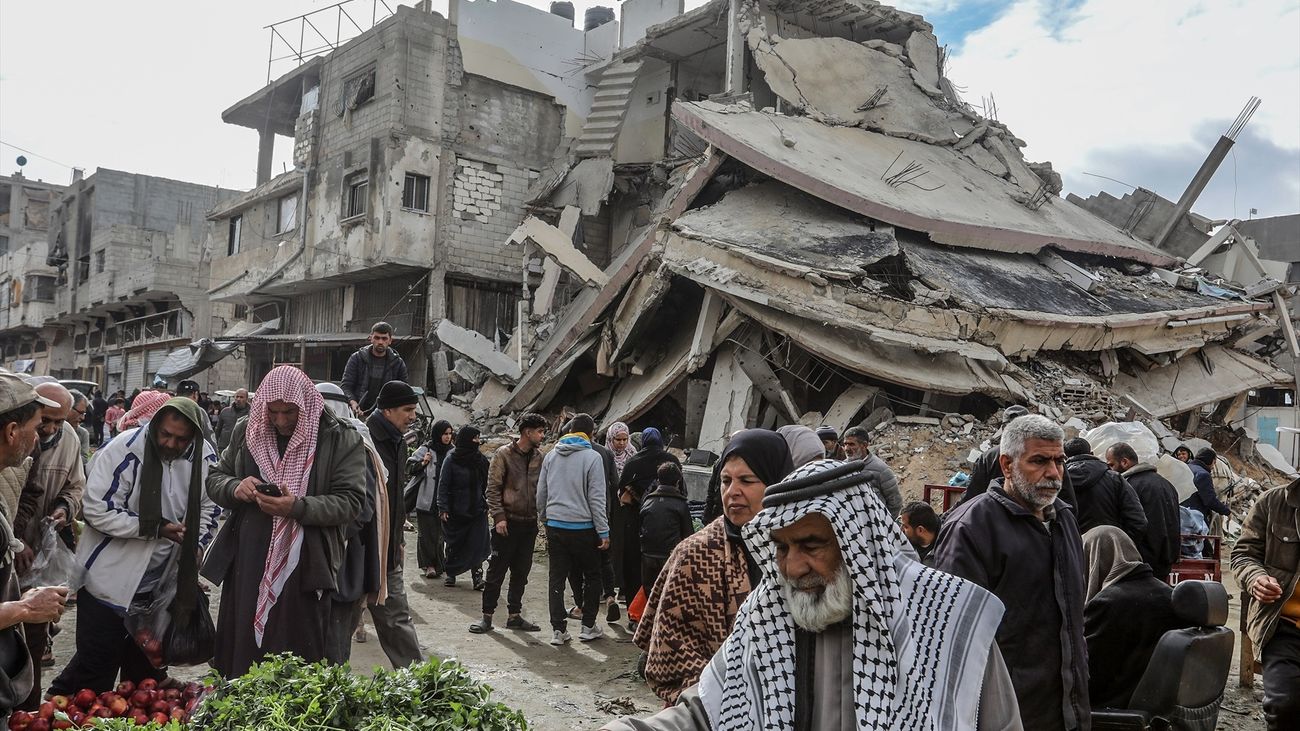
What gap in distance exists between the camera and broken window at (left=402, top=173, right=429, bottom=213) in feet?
69.3

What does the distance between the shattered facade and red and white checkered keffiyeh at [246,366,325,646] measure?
879cm

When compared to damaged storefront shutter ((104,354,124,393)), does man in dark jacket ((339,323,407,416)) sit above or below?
below

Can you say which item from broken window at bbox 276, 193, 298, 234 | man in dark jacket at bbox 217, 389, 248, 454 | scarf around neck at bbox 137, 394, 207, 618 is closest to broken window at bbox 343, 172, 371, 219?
broken window at bbox 276, 193, 298, 234

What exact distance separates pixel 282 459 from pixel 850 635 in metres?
2.77

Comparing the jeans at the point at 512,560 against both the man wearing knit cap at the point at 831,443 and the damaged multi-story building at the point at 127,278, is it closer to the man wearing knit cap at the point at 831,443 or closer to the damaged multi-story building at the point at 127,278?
the man wearing knit cap at the point at 831,443

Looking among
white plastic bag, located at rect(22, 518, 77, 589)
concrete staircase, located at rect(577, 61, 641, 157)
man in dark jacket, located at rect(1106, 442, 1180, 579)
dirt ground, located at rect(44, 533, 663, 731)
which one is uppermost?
concrete staircase, located at rect(577, 61, 641, 157)

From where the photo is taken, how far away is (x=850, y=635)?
74.4 inches

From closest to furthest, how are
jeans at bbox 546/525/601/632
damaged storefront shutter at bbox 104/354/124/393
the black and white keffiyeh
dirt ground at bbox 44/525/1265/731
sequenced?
the black and white keffiyeh, dirt ground at bbox 44/525/1265/731, jeans at bbox 546/525/601/632, damaged storefront shutter at bbox 104/354/124/393

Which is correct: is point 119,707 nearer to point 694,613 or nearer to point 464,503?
point 694,613

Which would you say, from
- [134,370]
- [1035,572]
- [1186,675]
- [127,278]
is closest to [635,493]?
[1035,572]

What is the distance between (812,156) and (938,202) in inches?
86.9

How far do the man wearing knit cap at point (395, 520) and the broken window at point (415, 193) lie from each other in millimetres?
16631

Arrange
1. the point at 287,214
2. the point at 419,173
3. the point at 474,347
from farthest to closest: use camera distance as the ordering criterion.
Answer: the point at 287,214, the point at 419,173, the point at 474,347

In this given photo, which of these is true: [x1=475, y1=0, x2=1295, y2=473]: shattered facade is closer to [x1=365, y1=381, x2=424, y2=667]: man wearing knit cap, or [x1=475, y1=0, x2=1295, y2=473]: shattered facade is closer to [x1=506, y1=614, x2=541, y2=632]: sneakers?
[x1=506, y1=614, x2=541, y2=632]: sneakers
